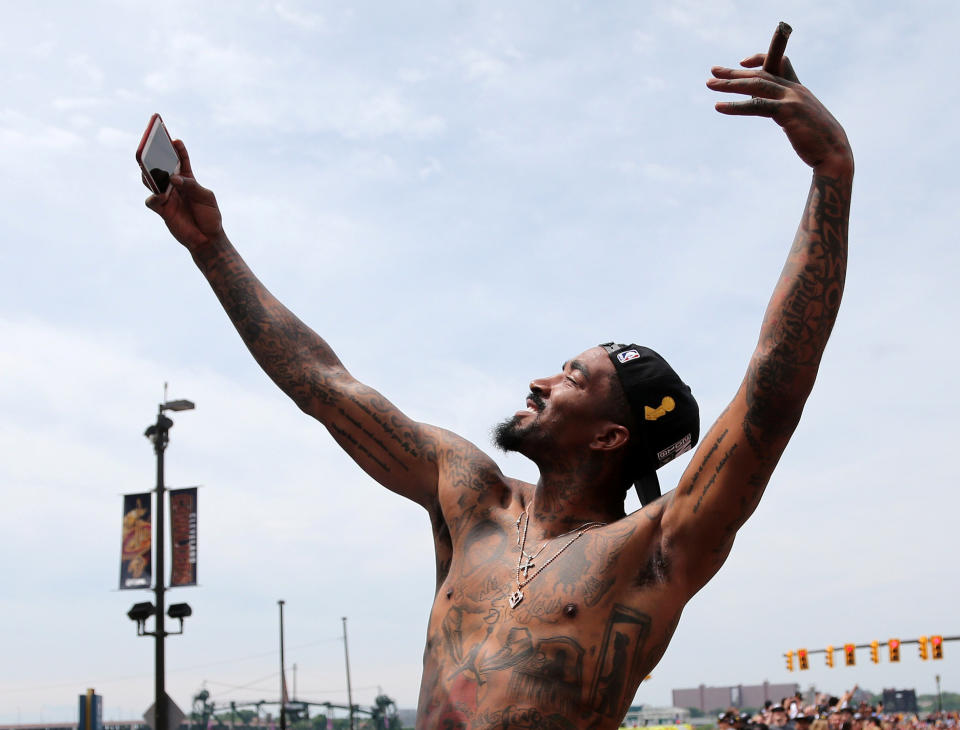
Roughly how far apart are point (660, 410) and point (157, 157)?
Result: 2.05 metres

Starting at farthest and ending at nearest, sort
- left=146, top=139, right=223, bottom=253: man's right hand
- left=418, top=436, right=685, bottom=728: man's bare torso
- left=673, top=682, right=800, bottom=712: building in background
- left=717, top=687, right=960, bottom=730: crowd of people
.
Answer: left=673, top=682, right=800, bottom=712: building in background
left=717, top=687, right=960, bottom=730: crowd of people
left=146, top=139, right=223, bottom=253: man's right hand
left=418, top=436, right=685, bottom=728: man's bare torso

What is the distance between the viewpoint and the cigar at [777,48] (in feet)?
9.02

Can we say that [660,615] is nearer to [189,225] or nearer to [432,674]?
[432,674]

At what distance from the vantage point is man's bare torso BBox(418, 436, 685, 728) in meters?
2.87

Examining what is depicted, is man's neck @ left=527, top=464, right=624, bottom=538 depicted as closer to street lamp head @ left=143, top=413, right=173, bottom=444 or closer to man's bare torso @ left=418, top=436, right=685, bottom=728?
man's bare torso @ left=418, top=436, right=685, bottom=728

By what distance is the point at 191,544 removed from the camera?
56.7ft

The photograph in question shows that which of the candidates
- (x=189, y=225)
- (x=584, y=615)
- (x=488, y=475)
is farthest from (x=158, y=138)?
(x=584, y=615)

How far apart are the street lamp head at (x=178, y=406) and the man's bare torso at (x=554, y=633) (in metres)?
14.6

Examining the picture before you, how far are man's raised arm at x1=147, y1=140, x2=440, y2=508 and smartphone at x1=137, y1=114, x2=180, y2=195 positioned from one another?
0.13 ft

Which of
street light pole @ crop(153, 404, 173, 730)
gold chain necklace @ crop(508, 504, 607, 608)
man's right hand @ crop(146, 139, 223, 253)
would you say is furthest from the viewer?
street light pole @ crop(153, 404, 173, 730)

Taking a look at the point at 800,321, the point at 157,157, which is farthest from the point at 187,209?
the point at 800,321

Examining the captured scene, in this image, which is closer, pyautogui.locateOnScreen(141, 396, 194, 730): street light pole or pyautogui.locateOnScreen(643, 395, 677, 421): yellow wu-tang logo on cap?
pyautogui.locateOnScreen(643, 395, 677, 421): yellow wu-tang logo on cap

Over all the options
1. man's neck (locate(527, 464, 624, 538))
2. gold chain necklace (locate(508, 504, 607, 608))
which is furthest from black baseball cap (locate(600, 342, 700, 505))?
gold chain necklace (locate(508, 504, 607, 608))

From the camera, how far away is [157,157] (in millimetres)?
3830
